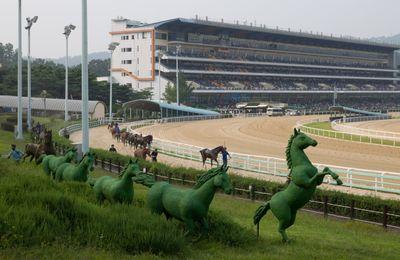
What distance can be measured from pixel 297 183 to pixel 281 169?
14.1 m

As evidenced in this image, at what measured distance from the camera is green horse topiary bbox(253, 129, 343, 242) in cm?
906

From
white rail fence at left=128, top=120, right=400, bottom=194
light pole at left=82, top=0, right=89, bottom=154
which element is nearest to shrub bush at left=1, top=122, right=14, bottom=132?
white rail fence at left=128, top=120, right=400, bottom=194

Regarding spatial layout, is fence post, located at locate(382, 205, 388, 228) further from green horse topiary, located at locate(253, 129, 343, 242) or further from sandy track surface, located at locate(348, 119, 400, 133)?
sandy track surface, located at locate(348, 119, 400, 133)

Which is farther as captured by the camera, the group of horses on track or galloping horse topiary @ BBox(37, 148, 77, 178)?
the group of horses on track

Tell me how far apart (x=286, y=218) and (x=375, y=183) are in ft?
33.5

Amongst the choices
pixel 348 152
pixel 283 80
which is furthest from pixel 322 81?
pixel 348 152

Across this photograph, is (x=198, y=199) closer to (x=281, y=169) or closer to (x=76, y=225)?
(x=76, y=225)

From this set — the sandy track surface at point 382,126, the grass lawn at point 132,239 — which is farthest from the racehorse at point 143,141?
the sandy track surface at point 382,126

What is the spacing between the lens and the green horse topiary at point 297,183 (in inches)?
357

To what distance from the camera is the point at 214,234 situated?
917 cm

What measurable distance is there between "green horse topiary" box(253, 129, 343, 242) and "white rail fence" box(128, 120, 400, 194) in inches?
360

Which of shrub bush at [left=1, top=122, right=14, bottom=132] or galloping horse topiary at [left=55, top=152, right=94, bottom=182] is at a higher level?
galloping horse topiary at [left=55, top=152, right=94, bottom=182]

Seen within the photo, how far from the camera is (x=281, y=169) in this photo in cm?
2311

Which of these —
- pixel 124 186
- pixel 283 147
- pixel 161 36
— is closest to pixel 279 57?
pixel 161 36
